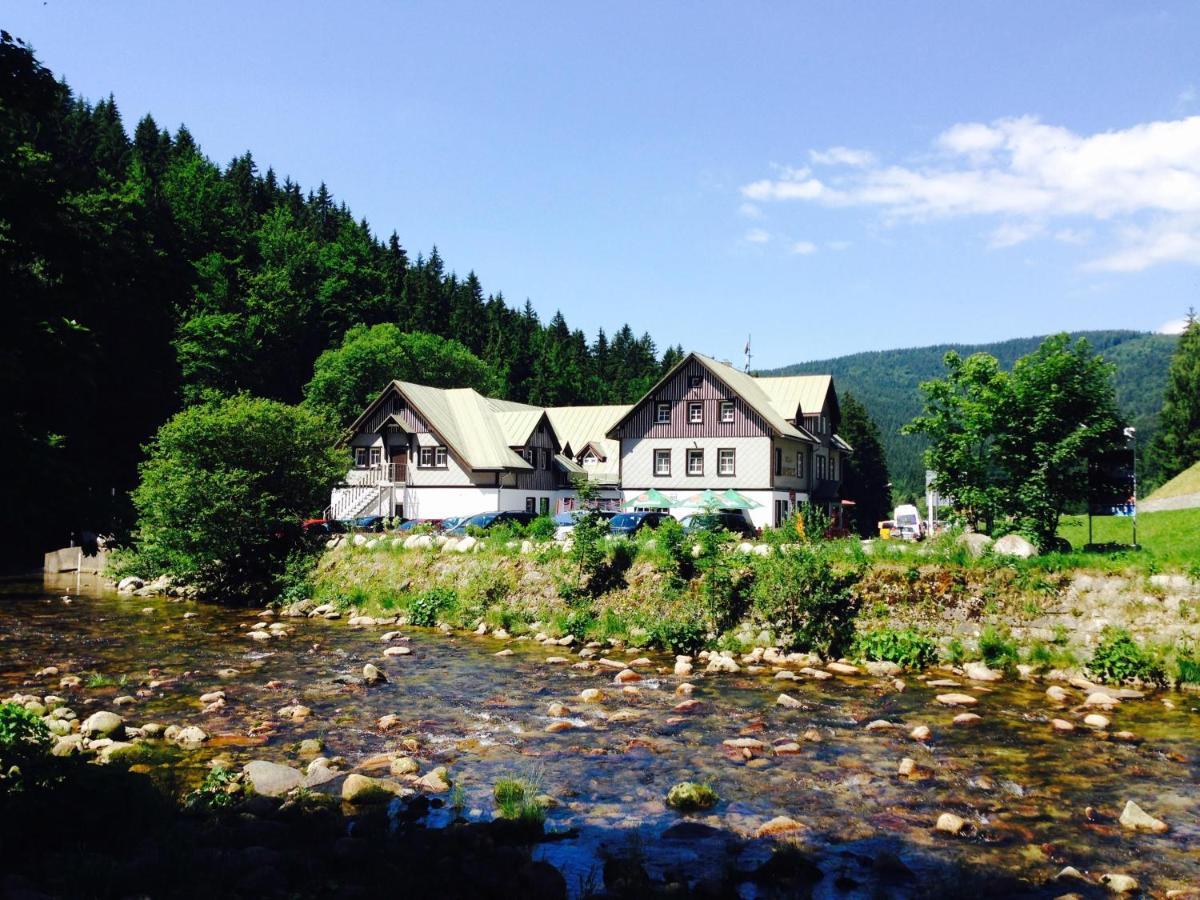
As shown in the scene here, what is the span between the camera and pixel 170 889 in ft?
22.8

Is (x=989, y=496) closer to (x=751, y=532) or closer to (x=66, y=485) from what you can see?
(x=751, y=532)

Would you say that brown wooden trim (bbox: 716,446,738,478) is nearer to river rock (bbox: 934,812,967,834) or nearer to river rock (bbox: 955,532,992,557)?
river rock (bbox: 955,532,992,557)

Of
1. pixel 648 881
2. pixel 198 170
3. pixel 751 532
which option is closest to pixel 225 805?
pixel 648 881

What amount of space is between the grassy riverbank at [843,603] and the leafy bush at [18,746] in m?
15.8

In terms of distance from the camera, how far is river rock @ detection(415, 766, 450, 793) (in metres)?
11.6

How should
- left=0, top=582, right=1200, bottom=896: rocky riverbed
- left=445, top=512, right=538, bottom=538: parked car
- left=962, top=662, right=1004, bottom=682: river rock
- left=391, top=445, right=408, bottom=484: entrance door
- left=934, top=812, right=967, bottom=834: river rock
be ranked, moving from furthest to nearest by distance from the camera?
left=391, top=445, right=408, bottom=484: entrance door → left=445, top=512, right=538, bottom=538: parked car → left=962, top=662, right=1004, bottom=682: river rock → left=934, top=812, right=967, bottom=834: river rock → left=0, top=582, right=1200, bottom=896: rocky riverbed

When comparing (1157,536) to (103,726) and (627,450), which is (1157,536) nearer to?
(627,450)

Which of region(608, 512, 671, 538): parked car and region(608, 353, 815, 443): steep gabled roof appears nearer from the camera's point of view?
region(608, 512, 671, 538): parked car

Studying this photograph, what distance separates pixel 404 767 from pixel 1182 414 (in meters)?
90.2

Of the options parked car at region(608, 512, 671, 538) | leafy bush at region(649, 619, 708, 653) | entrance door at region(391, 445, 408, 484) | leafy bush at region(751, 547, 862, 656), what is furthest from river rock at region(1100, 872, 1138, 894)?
entrance door at region(391, 445, 408, 484)

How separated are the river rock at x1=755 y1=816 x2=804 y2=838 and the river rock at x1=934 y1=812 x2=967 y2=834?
1756 millimetres

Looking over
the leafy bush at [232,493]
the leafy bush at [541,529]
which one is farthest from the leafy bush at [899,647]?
the leafy bush at [232,493]

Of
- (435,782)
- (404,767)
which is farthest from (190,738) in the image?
(435,782)

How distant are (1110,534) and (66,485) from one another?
35771 millimetres
